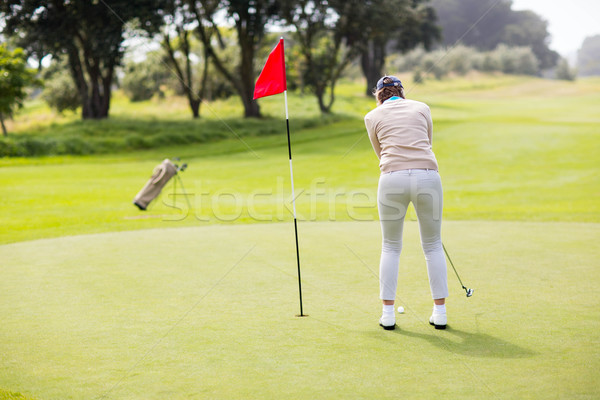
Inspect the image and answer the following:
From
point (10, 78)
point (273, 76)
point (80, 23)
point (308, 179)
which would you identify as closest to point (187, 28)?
point (80, 23)

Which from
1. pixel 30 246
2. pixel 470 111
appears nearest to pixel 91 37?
pixel 470 111

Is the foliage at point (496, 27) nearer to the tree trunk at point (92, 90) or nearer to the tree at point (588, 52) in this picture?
the tree at point (588, 52)

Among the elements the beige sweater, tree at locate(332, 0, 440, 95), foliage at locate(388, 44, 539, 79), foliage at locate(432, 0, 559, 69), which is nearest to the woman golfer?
the beige sweater

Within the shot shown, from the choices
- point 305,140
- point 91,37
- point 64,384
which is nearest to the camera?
point 64,384

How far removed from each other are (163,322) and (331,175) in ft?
43.1

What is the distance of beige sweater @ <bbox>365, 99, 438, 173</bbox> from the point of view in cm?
405

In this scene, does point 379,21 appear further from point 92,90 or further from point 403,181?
point 403,181

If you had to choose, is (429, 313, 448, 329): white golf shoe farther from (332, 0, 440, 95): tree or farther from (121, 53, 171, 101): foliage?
(121, 53, 171, 101): foliage

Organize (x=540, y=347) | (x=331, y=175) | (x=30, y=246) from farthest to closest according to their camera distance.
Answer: (x=331, y=175) → (x=30, y=246) → (x=540, y=347)

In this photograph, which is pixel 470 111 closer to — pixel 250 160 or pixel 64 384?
pixel 250 160

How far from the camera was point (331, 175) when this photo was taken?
17188 millimetres

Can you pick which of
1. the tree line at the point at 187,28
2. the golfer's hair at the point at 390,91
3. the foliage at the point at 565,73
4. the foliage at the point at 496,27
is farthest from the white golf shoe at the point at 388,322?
the foliage at the point at 496,27

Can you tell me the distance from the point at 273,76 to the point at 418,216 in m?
1.74

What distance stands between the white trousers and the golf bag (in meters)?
7.93
